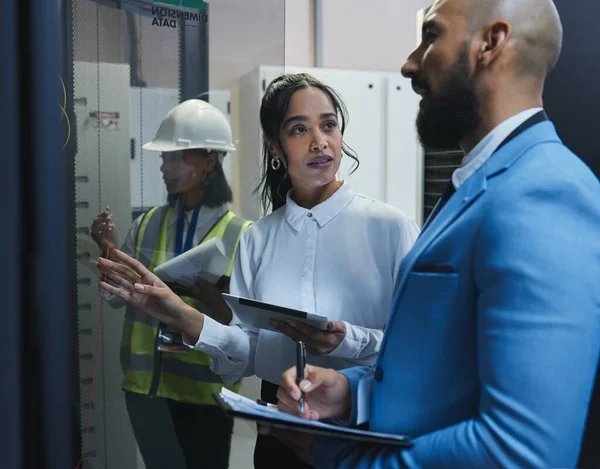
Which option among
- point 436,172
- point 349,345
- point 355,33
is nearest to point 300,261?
point 349,345

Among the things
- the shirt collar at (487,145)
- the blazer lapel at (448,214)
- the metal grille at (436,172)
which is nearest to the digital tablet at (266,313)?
the blazer lapel at (448,214)

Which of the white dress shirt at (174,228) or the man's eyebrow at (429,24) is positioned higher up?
the man's eyebrow at (429,24)

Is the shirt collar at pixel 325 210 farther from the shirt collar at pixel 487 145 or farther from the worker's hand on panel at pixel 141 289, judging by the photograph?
the shirt collar at pixel 487 145

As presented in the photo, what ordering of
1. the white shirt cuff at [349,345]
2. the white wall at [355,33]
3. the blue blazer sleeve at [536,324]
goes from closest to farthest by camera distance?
the blue blazer sleeve at [536,324], the white shirt cuff at [349,345], the white wall at [355,33]

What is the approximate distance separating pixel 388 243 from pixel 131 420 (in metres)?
0.70

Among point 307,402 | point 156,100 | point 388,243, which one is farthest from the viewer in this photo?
point 156,100

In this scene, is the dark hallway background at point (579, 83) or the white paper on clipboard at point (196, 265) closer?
the dark hallway background at point (579, 83)

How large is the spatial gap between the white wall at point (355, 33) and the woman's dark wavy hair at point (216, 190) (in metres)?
1.53

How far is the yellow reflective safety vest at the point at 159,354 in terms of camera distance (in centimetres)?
139

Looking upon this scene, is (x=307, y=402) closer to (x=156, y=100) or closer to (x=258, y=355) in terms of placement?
(x=258, y=355)

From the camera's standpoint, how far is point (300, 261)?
1.28 m

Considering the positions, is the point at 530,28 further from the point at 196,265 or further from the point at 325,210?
the point at 196,265

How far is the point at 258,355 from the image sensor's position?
1.29 m

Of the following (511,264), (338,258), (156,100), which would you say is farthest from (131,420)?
(511,264)
